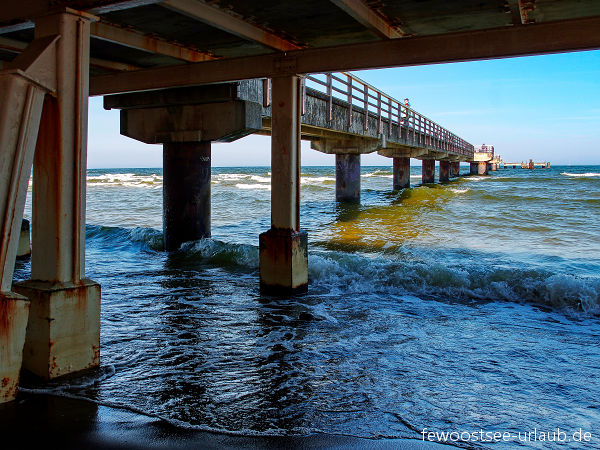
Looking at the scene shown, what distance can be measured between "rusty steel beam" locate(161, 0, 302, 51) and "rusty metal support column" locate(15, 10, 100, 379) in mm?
1241

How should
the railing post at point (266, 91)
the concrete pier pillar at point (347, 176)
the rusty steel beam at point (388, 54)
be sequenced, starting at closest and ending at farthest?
the rusty steel beam at point (388, 54) < the railing post at point (266, 91) < the concrete pier pillar at point (347, 176)

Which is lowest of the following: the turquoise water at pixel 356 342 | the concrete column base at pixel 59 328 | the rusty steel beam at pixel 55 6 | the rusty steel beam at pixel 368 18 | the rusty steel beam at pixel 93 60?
the turquoise water at pixel 356 342

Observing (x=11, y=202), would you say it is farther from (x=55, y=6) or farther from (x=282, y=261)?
(x=282, y=261)

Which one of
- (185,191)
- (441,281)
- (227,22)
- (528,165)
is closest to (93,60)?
(227,22)

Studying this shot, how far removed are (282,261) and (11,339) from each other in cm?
423

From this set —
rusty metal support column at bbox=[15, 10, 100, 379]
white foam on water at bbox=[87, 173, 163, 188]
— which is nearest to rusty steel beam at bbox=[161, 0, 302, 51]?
rusty metal support column at bbox=[15, 10, 100, 379]

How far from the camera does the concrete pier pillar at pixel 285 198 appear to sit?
24.2 feet

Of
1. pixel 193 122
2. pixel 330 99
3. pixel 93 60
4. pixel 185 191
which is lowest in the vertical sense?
pixel 185 191

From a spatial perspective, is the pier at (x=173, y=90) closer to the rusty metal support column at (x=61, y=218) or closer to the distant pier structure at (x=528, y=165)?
the rusty metal support column at (x=61, y=218)

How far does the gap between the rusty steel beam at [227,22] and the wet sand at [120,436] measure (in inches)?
149

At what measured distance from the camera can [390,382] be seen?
14.6ft

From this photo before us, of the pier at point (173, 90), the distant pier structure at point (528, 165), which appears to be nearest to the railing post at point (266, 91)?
the pier at point (173, 90)

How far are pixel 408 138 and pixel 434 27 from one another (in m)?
20.1
